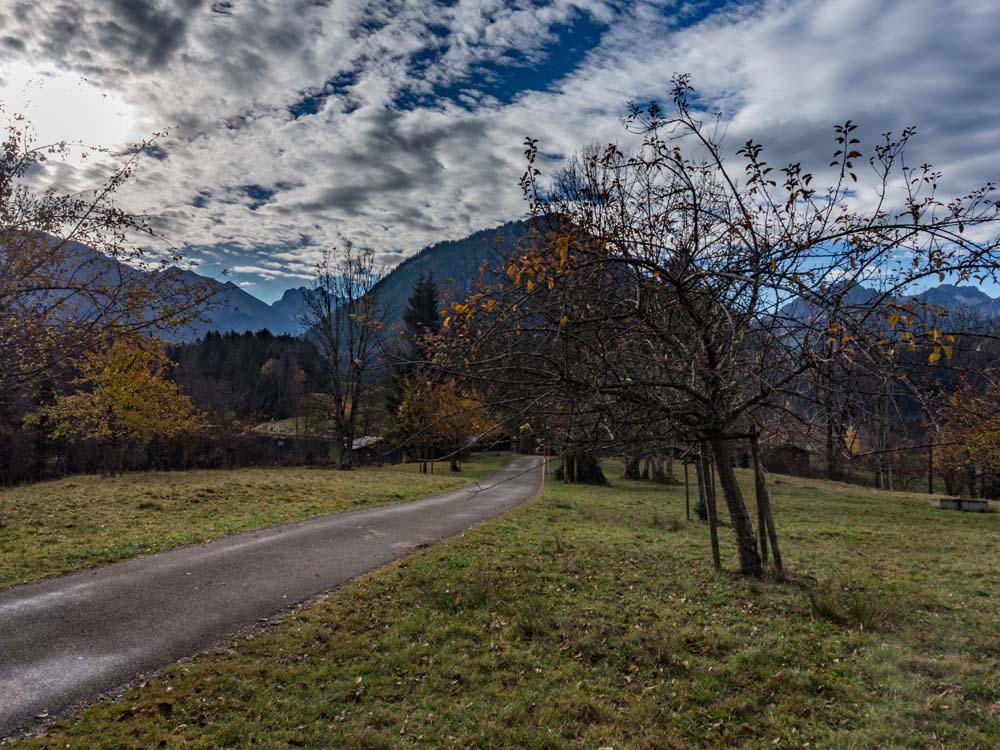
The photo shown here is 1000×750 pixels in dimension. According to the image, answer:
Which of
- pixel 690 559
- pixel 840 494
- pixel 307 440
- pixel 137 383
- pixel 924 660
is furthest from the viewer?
pixel 307 440

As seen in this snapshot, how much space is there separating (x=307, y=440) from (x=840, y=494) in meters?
47.5

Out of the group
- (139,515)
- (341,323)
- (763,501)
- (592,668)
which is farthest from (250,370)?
(592,668)

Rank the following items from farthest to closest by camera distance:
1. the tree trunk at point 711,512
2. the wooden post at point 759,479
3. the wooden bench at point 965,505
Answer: the wooden bench at point 965,505 → the tree trunk at point 711,512 → the wooden post at point 759,479

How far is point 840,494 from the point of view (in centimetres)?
2923

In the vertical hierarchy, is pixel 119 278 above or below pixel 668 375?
above

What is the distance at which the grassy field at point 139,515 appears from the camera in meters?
8.70

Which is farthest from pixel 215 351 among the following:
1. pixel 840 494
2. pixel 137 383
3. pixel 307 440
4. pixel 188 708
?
pixel 188 708

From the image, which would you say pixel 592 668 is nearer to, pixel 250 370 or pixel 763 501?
pixel 763 501

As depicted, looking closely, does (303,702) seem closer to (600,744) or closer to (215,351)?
(600,744)

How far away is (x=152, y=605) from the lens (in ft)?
21.9

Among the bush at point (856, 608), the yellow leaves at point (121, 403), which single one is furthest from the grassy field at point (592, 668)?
the yellow leaves at point (121, 403)

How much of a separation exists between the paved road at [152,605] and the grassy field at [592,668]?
0.48 m

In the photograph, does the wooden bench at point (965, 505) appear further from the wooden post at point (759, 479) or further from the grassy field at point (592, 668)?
the wooden post at point (759, 479)

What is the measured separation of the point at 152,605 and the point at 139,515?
7211 mm
